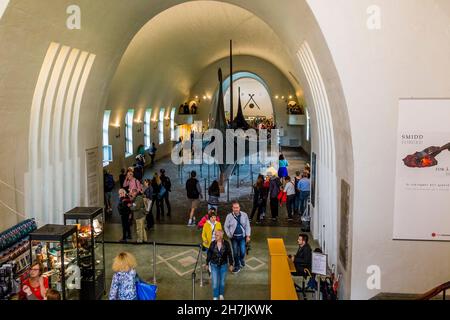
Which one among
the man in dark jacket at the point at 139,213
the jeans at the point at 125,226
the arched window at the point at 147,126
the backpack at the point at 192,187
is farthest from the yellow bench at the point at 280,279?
the arched window at the point at 147,126

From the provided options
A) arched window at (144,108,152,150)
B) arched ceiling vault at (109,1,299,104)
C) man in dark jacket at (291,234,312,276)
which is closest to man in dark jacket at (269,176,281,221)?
arched ceiling vault at (109,1,299,104)

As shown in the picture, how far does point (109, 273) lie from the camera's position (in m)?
8.89

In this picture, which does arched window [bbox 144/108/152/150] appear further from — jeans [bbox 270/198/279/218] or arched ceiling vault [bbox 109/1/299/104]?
jeans [bbox 270/198/279/218]

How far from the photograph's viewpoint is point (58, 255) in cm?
689

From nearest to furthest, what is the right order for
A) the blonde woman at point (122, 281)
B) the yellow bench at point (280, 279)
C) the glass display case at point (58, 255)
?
the blonde woman at point (122, 281), the yellow bench at point (280, 279), the glass display case at point (58, 255)

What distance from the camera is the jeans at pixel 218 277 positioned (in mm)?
7174

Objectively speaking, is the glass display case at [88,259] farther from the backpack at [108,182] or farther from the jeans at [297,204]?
the jeans at [297,204]

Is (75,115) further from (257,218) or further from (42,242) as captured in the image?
(257,218)

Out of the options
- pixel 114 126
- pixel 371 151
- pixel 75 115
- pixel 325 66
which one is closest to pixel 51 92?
pixel 75 115

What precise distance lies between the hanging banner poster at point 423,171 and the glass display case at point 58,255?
4829 millimetres

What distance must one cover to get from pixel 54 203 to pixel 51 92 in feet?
7.56

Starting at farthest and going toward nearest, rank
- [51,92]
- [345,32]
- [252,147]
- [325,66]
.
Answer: [252,147], [51,92], [325,66], [345,32]

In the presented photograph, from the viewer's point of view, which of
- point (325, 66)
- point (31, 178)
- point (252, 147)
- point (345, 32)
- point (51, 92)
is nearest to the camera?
point (345, 32)

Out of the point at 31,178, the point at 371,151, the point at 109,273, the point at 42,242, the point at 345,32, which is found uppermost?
the point at 345,32
